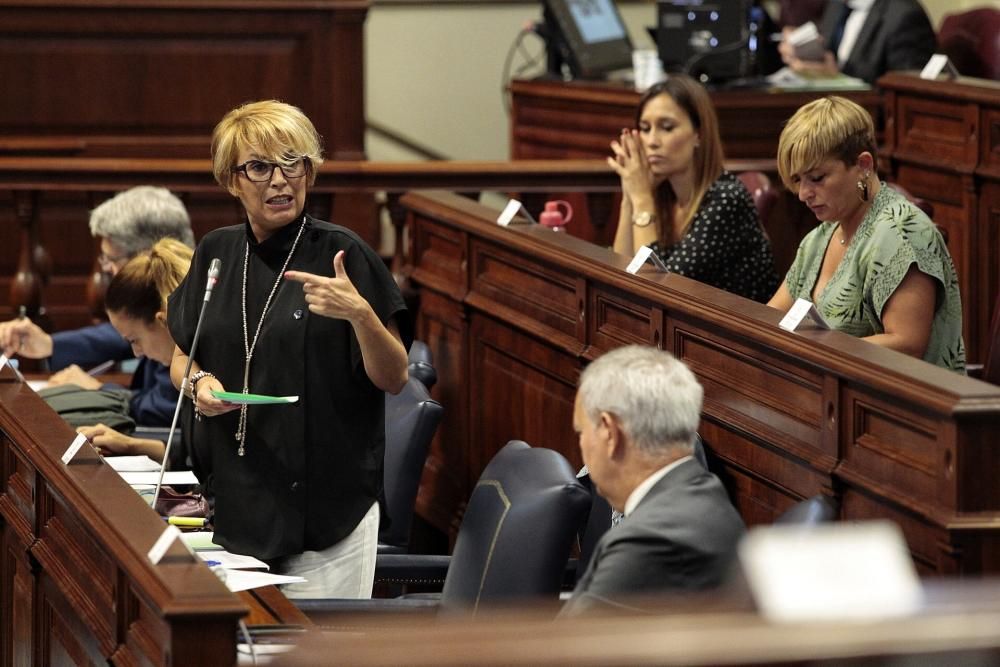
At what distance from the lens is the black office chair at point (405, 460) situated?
3.84 meters

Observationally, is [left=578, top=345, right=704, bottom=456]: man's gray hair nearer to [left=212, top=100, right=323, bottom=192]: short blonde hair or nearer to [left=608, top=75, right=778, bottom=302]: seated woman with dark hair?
[left=212, top=100, right=323, bottom=192]: short blonde hair

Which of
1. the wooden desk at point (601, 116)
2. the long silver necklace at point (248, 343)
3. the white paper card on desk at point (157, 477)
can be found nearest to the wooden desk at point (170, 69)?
the wooden desk at point (601, 116)

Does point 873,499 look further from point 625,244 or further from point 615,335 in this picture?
point 625,244

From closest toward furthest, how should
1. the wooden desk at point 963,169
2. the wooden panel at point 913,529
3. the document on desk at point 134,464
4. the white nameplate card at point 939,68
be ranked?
the wooden panel at point 913,529
the document on desk at point 134,464
the wooden desk at point 963,169
the white nameplate card at point 939,68

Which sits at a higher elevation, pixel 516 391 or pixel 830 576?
pixel 830 576

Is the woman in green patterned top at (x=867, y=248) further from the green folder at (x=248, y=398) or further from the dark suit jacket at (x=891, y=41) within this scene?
the dark suit jacket at (x=891, y=41)

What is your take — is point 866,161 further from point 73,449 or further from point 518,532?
point 73,449

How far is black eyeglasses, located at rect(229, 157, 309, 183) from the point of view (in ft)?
10.1

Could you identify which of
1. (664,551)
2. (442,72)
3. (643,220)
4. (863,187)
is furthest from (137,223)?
(442,72)

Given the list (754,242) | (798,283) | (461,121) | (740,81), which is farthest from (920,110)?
(461,121)

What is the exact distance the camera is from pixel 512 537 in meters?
2.87

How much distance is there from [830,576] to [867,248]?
207 centimetres

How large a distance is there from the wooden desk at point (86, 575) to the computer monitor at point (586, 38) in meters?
4.27

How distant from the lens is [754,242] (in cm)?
414
